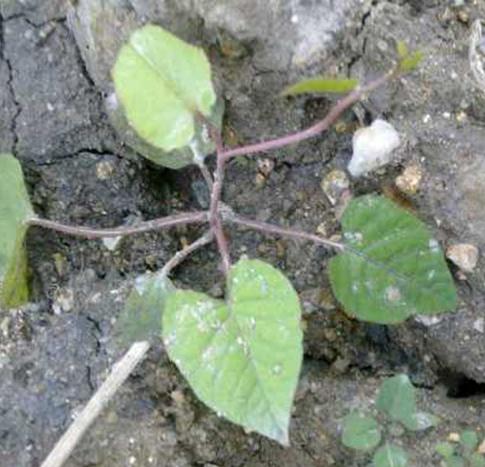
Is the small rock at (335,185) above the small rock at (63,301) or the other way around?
above

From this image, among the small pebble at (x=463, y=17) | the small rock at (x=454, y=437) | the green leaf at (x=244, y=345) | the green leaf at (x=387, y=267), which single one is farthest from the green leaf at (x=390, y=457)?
the small pebble at (x=463, y=17)

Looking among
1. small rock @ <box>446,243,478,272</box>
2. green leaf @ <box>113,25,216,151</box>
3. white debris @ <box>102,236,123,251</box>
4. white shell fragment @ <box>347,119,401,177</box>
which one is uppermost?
green leaf @ <box>113,25,216,151</box>

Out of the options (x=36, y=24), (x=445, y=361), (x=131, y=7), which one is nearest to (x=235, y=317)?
(x=445, y=361)

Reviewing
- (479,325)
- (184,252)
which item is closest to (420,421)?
(479,325)

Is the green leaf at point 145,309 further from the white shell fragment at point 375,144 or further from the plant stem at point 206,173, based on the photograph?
the white shell fragment at point 375,144

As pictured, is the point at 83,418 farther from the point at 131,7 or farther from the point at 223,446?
the point at 131,7

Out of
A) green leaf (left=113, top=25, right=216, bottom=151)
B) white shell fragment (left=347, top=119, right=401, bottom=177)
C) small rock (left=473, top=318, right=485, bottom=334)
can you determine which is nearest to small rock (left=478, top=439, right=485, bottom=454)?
small rock (left=473, top=318, right=485, bottom=334)

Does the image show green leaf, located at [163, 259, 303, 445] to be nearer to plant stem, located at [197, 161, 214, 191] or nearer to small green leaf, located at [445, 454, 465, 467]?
plant stem, located at [197, 161, 214, 191]
